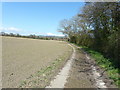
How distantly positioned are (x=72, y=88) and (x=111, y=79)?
89.3 inches

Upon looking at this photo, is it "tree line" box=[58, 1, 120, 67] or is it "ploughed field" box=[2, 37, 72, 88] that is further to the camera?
"tree line" box=[58, 1, 120, 67]

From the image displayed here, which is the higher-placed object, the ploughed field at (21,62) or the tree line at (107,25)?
the tree line at (107,25)

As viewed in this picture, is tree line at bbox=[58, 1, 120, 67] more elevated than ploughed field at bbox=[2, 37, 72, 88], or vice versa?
tree line at bbox=[58, 1, 120, 67]

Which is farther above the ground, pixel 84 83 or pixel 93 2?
pixel 93 2

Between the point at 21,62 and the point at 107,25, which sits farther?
the point at 107,25

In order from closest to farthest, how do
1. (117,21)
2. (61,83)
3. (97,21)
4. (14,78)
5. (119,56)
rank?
(61,83)
(14,78)
(119,56)
(117,21)
(97,21)

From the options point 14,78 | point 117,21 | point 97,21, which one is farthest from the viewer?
point 97,21

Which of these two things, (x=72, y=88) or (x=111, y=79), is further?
(x=111, y=79)

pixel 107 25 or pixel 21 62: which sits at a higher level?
pixel 107 25

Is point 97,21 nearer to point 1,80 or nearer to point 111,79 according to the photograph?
point 111,79

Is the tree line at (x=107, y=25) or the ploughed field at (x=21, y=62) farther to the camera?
the tree line at (x=107, y=25)

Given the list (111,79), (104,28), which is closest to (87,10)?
(104,28)

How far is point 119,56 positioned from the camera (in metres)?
9.30

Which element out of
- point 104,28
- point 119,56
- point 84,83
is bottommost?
point 84,83
